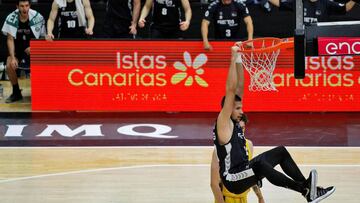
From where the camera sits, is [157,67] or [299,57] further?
[157,67]

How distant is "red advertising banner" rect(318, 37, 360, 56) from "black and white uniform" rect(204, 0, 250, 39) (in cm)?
604

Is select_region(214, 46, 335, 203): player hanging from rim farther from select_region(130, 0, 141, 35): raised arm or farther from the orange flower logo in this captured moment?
select_region(130, 0, 141, 35): raised arm

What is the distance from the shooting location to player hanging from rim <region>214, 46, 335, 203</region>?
8.60 metres

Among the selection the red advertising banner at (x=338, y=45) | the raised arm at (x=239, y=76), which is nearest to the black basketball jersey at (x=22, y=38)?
the raised arm at (x=239, y=76)

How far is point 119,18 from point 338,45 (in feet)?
24.8

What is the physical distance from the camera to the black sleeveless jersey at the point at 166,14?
15.1 meters

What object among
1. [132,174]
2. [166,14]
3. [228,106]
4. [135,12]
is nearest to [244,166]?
[228,106]

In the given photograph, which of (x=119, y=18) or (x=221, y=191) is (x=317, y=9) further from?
(x=221, y=191)

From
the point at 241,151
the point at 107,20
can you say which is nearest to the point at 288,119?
the point at 107,20

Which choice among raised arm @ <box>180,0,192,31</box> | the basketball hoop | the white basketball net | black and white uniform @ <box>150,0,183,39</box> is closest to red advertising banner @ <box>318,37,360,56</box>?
the basketball hoop

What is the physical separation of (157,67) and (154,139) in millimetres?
1740

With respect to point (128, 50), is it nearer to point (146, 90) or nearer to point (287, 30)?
point (146, 90)

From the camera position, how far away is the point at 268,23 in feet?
54.8

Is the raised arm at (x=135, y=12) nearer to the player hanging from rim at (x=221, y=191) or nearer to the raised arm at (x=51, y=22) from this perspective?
the raised arm at (x=51, y=22)
